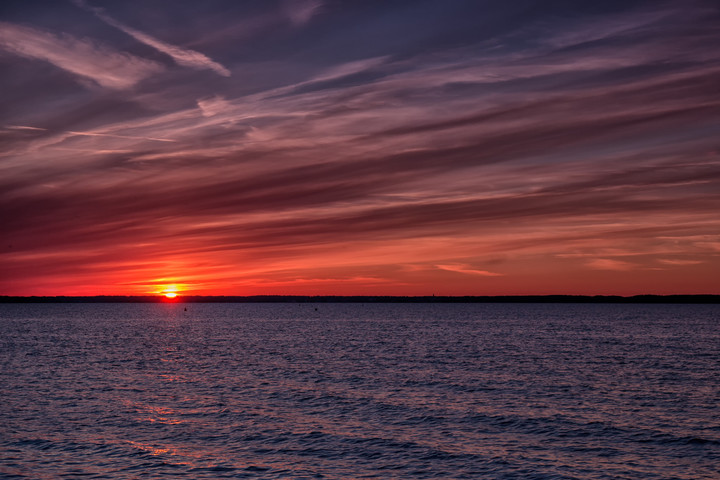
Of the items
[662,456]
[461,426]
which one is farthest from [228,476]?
[662,456]

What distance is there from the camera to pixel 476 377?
61.5 metres

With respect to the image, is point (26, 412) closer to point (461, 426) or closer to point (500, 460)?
point (461, 426)

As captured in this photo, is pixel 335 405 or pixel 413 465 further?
pixel 335 405

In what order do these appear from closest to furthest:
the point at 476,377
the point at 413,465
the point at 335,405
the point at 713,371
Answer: the point at 413,465 → the point at 335,405 → the point at 476,377 → the point at 713,371

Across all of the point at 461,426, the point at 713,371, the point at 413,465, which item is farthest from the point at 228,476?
the point at 713,371

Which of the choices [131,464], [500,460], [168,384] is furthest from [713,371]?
[131,464]

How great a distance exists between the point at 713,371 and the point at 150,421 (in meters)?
57.7

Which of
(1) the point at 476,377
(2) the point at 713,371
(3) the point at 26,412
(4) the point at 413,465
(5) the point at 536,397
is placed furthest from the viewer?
(2) the point at 713,371

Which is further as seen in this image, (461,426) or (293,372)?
(293,372)

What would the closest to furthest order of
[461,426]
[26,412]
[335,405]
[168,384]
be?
[461,426] < [26,412] < [335,405] < [168,384]

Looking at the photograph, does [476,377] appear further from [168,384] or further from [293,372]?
[168,384]

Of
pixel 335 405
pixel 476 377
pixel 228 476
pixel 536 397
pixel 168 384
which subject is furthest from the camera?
pixel 476 377

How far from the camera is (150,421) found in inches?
1550

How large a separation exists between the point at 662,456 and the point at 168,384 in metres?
41.3
